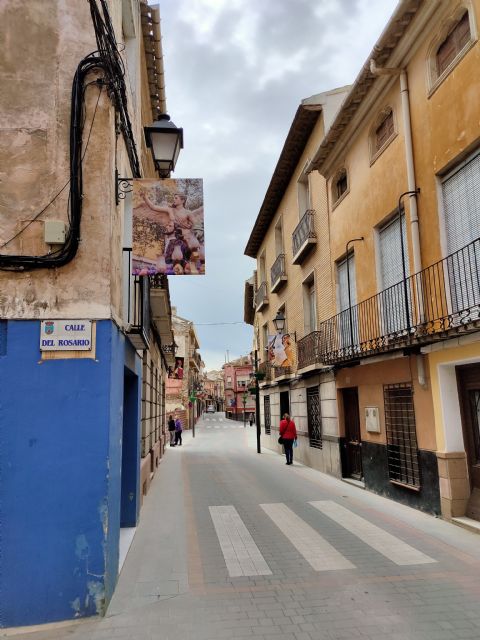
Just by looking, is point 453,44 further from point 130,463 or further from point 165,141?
point 130,463

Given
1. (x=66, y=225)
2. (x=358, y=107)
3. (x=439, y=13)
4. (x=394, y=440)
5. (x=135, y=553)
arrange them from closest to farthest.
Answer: (x=66, y=225)
(x=135, y=553)
(x=439, y=13)
(x=394, y=440)
(x=358, y=107)

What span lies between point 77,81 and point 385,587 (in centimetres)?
629

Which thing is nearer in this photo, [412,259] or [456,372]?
[456,372]

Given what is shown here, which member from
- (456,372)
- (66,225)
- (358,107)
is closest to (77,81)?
(66,225)

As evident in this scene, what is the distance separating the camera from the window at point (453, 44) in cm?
752

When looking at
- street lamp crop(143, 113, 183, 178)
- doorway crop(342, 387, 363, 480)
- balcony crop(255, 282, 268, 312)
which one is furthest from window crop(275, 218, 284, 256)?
street lamp crop(143, 113, 183, 178)

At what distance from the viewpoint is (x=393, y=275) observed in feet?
33.1

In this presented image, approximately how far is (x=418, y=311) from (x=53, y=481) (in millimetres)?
6585

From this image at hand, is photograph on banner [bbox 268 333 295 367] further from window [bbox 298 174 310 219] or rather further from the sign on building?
the sign on building

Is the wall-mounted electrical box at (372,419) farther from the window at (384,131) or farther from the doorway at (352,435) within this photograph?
the window at (384,131)

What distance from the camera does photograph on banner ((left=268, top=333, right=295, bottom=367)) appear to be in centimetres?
1720

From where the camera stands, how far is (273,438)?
22094 mm

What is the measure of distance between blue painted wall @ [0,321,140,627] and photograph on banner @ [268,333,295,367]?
41.5 feet

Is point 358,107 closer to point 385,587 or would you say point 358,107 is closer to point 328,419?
point 328,419
